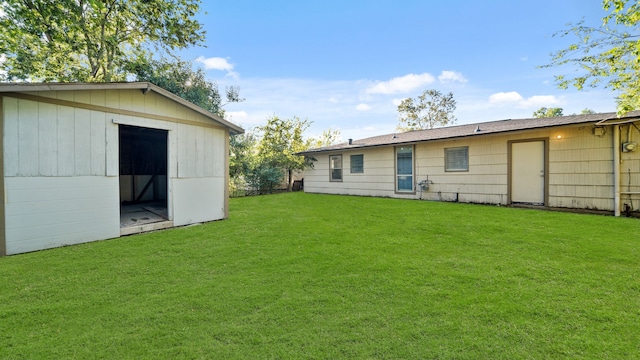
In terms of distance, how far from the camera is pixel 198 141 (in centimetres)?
624

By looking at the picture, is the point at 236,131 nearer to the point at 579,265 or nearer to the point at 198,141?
the point at 198,141

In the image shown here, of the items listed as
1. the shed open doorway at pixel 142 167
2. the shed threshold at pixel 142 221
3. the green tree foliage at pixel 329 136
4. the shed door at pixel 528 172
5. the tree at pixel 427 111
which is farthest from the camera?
the tree at pixel 427 111

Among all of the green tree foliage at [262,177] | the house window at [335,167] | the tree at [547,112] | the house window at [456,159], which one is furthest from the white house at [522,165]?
the tree at [547,112]

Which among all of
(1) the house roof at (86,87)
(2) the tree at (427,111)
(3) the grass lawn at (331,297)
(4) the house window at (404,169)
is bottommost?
(3) the grass lawn at (331,297)

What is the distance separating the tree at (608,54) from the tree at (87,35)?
43.6ft

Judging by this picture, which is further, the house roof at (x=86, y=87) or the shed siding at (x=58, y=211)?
the shed siding at (x=58, y=211)

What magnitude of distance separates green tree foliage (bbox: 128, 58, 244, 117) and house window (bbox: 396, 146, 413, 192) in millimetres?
8764

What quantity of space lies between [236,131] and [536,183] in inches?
325

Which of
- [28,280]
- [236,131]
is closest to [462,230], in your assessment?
[236,131]

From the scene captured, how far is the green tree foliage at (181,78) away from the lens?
11641mm

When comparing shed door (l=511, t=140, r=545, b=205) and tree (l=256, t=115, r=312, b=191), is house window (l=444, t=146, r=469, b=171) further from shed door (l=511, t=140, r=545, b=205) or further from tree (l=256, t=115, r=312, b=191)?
tree (l=256, t=115, r=312, b=191)

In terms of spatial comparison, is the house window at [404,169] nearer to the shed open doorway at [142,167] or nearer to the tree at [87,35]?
the shed open doorway at [142,167]

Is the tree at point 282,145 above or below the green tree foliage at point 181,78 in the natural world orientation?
below

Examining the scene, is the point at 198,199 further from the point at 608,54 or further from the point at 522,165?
the point at 608,54
